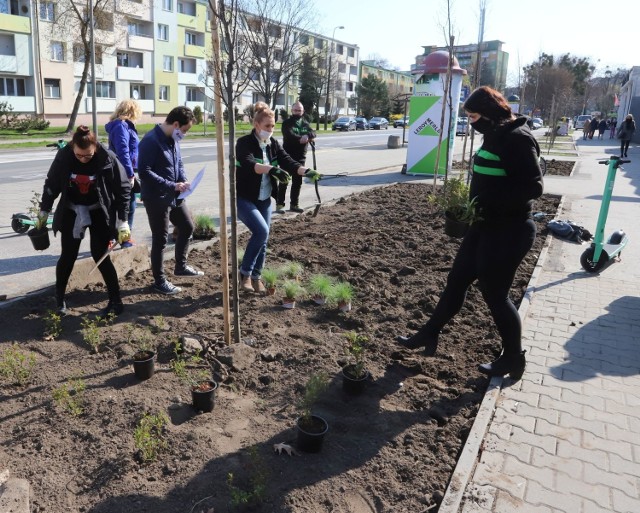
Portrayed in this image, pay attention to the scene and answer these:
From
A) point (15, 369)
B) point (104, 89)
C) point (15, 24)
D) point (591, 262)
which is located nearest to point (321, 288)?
point (15, 369)

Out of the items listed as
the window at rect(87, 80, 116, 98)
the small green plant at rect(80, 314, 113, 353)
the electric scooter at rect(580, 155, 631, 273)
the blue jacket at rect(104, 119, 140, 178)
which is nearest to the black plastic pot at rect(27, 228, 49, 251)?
the blue jacket at rect(104, 119, 140, 178)

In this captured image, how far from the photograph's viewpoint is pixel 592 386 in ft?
13.3

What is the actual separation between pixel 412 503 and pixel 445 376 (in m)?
1.48

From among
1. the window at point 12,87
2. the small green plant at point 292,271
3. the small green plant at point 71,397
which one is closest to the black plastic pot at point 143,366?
the small green plant at point 71,397

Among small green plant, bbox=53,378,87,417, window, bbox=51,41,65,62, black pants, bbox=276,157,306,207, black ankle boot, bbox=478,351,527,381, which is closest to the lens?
small green plant, bbox=53,378,87,417

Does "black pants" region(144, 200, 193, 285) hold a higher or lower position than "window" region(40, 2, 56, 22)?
lower

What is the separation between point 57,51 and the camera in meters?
40.2

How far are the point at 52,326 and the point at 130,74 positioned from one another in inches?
1846

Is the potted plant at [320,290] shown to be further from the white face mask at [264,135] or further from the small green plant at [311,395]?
the small green plant at [311,395]

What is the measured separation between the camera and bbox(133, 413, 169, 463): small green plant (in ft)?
9.37

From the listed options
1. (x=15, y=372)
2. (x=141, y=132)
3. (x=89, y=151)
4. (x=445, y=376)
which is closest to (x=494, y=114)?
(x=445, y=376)

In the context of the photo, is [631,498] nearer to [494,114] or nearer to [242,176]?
[494,114]

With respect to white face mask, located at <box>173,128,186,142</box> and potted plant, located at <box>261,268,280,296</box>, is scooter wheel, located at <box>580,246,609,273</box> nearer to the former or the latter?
potted plant, located at <box>261,268,280,296</box>

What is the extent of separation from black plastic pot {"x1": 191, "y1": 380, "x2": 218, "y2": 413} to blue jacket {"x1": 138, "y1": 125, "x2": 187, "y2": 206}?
2.54m
